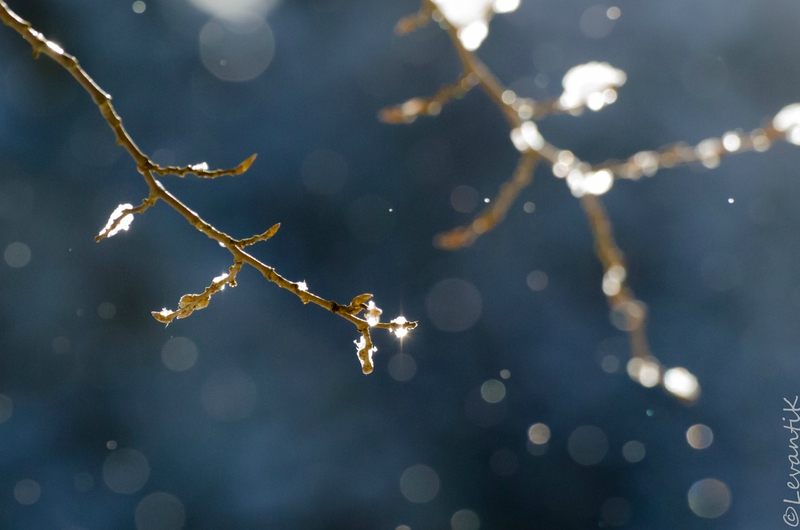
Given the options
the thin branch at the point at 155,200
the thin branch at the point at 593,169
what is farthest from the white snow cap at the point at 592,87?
the thin branch at the point at 155,200

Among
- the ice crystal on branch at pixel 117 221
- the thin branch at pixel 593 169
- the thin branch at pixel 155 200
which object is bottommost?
the ice crystal on branch at pixel 117 221

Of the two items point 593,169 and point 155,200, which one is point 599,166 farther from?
point 155,200

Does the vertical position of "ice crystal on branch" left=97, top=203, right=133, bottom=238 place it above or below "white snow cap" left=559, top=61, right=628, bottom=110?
below

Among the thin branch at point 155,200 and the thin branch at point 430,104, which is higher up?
the thin branch at point 430,104

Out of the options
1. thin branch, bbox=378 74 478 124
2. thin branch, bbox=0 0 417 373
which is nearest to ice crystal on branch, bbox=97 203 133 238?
thin branch, bbox=0 0 417 373

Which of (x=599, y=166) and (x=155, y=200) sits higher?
(x=599, y=166)

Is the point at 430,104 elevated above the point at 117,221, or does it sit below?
above

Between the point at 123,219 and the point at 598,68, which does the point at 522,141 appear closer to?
the point at 598,68

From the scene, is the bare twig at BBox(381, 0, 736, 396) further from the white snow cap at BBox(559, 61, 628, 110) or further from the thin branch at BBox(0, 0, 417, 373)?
the thin branch at BBox(0, 0, 417, 373)

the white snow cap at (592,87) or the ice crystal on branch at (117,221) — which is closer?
the ice crystal on branch at (117,221)

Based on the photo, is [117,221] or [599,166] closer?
[117,221]

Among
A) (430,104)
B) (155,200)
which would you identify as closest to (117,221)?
(155,200)

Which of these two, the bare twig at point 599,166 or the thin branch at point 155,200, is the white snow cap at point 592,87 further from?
the thin branch at point 155,200
